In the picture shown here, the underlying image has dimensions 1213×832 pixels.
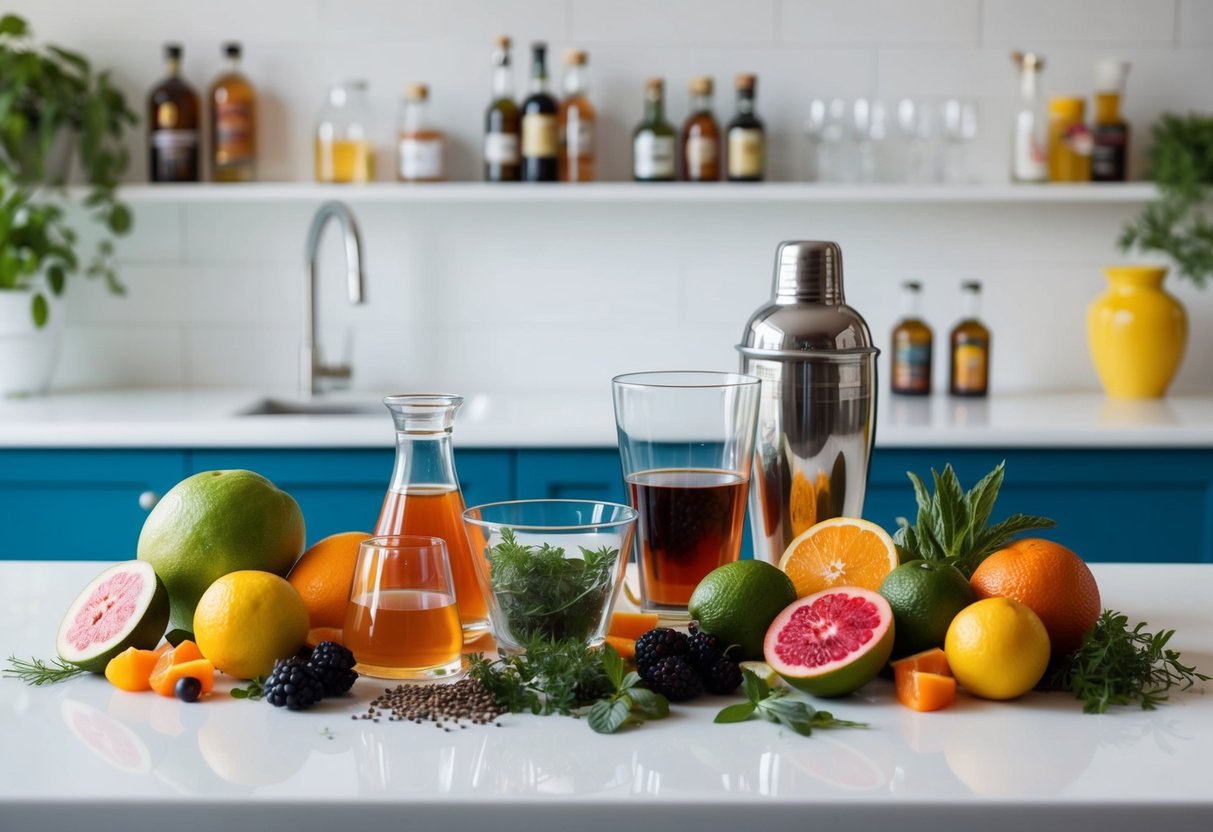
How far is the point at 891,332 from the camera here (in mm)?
2854

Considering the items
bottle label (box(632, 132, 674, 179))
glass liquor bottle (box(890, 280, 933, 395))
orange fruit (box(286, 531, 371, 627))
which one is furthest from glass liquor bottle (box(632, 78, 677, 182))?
orange fruit (box(286, 531, 371, 627))

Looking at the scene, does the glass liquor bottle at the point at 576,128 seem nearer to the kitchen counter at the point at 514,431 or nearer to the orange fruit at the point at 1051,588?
the kitchen counter at the point at 514,431

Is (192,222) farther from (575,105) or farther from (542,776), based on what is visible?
(542,776)

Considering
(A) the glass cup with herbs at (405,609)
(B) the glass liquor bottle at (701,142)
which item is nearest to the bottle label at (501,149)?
(B) the glass liquor bottle at (701,142)

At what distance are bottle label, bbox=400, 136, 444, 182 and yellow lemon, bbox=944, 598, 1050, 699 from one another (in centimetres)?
206

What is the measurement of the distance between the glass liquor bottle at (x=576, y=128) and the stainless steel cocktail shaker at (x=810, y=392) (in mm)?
1621

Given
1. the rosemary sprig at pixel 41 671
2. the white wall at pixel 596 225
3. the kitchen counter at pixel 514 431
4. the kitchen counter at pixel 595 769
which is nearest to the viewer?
the kitchen counter at pixel 595 769

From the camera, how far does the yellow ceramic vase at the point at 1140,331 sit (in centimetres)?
268

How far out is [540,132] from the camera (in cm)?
270

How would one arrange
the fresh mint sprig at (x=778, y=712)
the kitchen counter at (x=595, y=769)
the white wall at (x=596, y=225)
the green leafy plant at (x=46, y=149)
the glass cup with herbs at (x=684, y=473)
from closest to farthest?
the kitchen counter at (x=595, y=769), the fresh mint sprig at (x=778, y=712), the glass cup with herbs at (x=684, y=473), the green leafy plant at (x=46, y=149), the white wall at (x=596, y=225)

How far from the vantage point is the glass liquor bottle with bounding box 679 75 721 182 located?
272 cm

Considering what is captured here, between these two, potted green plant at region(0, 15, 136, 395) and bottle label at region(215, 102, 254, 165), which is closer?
potted green plant at region(0, 15, 136, 395)

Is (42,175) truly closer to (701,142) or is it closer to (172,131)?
(172,131)

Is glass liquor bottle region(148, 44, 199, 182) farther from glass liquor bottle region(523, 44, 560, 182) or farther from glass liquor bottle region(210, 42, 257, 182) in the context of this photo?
glass liquor bottle region(523, 44, 560, 182)
